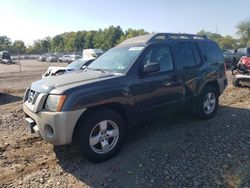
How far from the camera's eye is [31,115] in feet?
13.1

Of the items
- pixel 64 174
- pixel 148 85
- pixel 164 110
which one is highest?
pixel 148 85

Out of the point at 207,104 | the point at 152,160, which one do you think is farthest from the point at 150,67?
the point at 207,104

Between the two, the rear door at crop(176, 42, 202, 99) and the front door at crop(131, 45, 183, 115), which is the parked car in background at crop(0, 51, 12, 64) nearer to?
the rear door at crop(176, 42, 202, 99)

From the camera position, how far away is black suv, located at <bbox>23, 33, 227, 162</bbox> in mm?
3656

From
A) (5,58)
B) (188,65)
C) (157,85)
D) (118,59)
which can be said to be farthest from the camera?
(5,58)

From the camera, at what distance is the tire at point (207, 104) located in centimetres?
569

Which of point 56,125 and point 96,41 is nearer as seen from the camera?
point 56,125

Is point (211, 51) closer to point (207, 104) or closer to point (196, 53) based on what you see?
point (196, 53)

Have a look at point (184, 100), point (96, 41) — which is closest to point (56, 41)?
point (96, 41)

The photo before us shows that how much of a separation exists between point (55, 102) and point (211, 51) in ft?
13.6

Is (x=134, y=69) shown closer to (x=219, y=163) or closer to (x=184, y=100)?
(x=184, y=100)

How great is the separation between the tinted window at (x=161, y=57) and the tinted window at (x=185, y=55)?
13.4 inches

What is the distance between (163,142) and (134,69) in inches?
58.2

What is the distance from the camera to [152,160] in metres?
4.02
